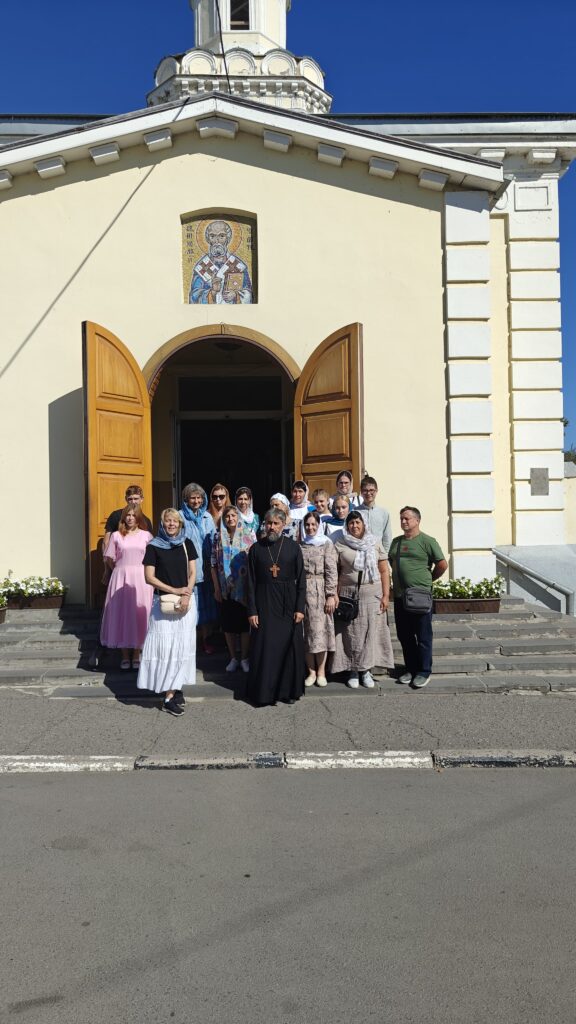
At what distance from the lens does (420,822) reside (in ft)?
15.8

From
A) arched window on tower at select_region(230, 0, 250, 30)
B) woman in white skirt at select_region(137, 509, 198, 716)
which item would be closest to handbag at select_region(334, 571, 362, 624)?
woman in white skirt at select_region(137, 509, 198, 716)

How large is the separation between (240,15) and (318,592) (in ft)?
67.7

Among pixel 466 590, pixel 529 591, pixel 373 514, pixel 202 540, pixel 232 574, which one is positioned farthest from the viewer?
pixel 529 591

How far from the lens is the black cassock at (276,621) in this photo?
740cm

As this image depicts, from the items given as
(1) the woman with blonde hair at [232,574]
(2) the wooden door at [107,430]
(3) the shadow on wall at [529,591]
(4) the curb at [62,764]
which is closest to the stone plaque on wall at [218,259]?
(2) the wooden door at [107,430]

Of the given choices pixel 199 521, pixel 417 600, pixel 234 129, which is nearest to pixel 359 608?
pixel 417 600

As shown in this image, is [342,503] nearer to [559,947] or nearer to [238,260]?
[238,260]

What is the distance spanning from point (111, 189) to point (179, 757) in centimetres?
767

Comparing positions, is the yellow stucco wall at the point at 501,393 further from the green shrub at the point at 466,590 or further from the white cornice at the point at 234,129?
the green shrub at the point at 466,590

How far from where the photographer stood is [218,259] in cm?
1066

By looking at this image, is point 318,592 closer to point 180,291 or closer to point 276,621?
point 276,621

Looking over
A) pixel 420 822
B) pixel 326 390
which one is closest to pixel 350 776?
pixel 420 822

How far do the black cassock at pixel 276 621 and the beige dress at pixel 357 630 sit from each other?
51 cm

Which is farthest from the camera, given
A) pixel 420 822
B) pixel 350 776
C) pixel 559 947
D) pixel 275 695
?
pixel 275 695
